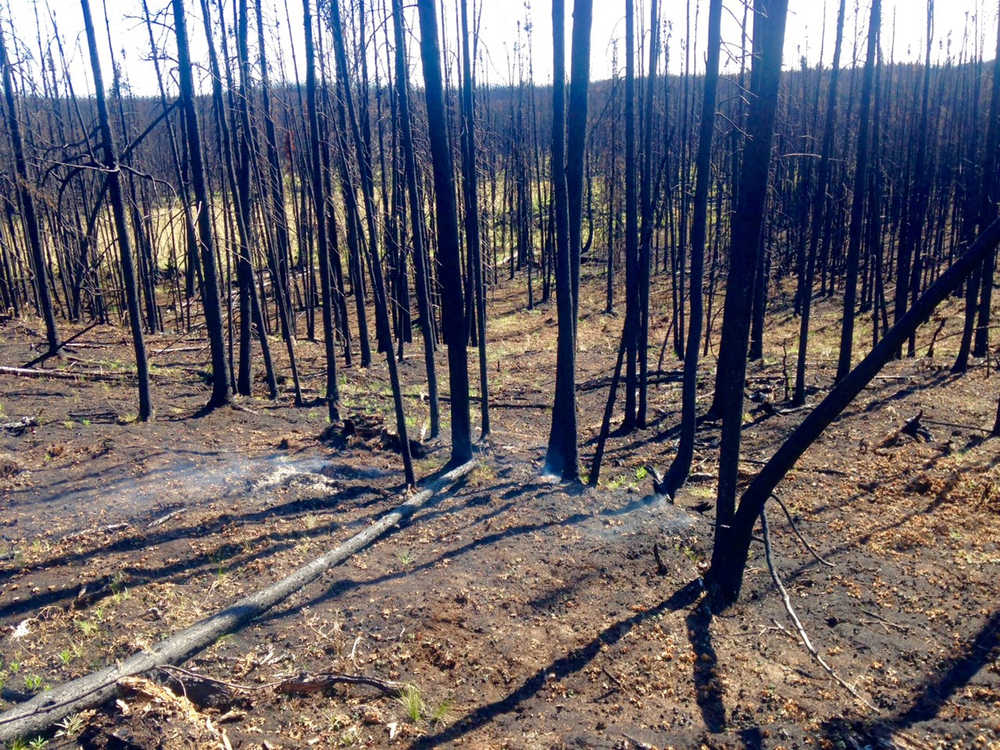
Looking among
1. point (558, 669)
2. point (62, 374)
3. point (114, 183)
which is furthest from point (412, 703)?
point (62, 374)

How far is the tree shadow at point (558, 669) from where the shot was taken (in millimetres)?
5184

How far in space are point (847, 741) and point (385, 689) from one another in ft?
11.4

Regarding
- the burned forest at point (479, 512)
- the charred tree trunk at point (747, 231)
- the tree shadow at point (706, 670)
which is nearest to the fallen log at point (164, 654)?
the burned forest at point (479, 512)

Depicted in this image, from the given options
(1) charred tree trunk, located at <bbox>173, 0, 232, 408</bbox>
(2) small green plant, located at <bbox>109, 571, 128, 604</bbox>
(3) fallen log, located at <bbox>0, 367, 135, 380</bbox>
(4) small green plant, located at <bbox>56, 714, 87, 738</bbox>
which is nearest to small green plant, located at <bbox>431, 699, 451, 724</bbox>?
(4) small green plant, located at <bbox>56, 714, 87, 738</bbox>

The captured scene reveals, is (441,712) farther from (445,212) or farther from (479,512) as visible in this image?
(445,212)

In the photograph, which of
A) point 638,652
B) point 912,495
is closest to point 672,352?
point 912,495

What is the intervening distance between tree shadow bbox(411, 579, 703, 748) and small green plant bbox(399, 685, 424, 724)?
220 mm

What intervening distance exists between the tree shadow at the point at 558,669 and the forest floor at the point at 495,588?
24 millimetres

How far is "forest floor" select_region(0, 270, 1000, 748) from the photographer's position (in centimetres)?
535

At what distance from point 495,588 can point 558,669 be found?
1421 mm

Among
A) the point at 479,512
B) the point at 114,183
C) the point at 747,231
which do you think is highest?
the point at 114,183

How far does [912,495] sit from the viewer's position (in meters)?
10.5

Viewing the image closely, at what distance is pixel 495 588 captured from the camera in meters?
7.30

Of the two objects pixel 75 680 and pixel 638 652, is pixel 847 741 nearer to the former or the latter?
pixel 638 652
